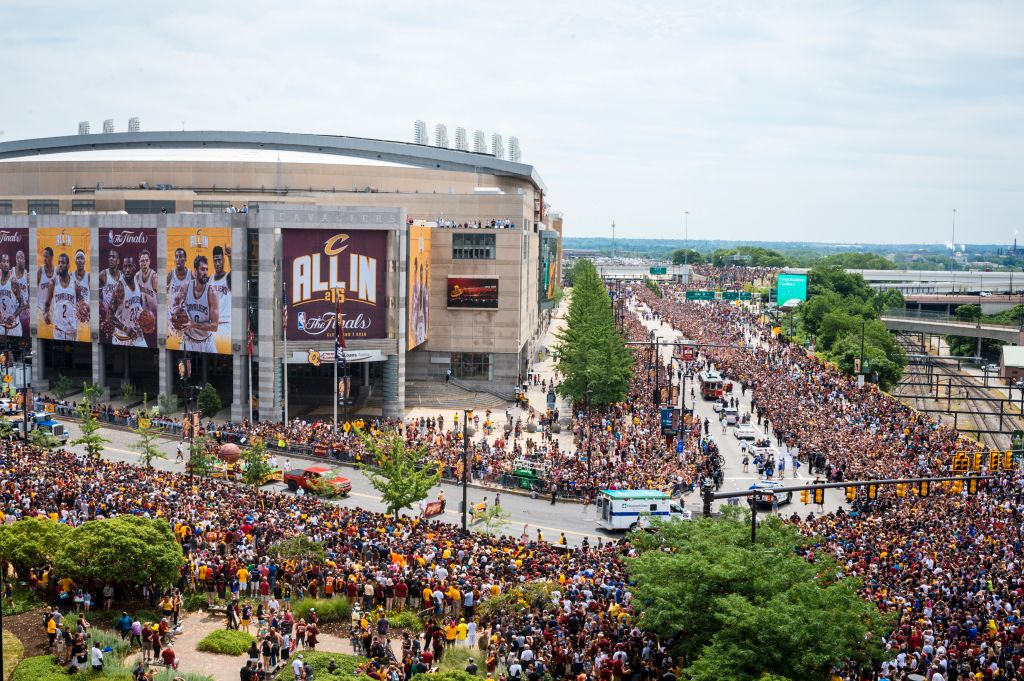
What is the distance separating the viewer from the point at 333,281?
7025cm

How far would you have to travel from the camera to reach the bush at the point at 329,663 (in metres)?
25.8

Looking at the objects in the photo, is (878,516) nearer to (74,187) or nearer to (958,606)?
(958,606)

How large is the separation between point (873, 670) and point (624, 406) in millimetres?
49400

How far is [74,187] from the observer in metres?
92.5

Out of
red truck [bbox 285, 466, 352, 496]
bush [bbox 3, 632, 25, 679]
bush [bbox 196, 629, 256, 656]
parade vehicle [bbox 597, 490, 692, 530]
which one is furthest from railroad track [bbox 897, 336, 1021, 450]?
bush [bbox 3, 632, 25, 679]

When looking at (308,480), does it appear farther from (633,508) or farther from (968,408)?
(968,408)

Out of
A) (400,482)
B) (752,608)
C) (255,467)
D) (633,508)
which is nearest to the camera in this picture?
(752,608)

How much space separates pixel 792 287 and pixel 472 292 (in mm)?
71987

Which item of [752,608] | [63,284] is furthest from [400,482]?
[63,284]

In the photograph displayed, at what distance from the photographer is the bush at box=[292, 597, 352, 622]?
31.6 metres

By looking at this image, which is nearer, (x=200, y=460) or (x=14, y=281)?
(x=200, y=460)

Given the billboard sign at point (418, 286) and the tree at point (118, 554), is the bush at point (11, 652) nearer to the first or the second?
the tree at point (118, 554)

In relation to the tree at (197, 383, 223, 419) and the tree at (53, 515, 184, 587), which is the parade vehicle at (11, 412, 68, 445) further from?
the tree at (53, 515, 184, 587)

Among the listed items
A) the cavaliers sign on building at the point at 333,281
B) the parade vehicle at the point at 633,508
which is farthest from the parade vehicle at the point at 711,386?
the parade vehicle at the point at 633,508
